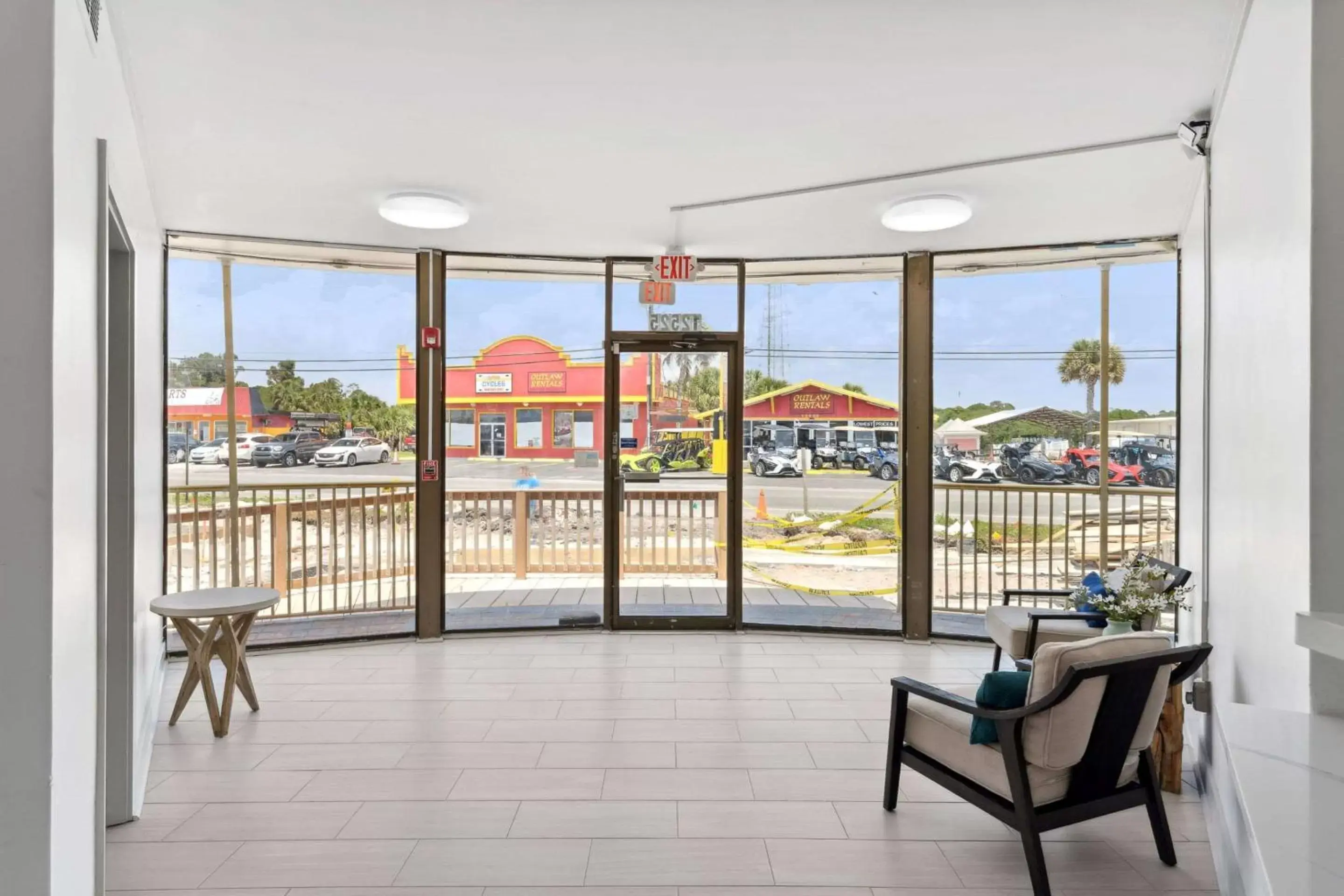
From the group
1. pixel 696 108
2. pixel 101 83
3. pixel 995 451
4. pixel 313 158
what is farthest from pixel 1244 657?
pixel 313 158

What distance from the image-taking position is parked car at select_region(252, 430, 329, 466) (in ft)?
17.6

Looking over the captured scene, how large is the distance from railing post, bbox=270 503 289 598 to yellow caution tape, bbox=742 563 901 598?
3.22 metres

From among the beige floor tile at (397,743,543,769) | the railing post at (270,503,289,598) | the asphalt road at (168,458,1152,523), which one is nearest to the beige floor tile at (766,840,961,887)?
the beige floor tile at (397,743,543,769)

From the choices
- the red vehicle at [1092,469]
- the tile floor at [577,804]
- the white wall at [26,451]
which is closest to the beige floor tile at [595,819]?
the tile floor at [577,804]

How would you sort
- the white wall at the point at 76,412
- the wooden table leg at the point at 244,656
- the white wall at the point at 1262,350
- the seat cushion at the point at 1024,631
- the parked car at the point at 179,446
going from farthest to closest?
1. the parked car at the point at 179,446
2. the seat cushion at the point at 1024,631
3. the wooden table leg at the point at 244,656
4. the white wall at the point at 1262,350
5. the white wall at the point at 76,412

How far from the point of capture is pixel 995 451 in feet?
18.4

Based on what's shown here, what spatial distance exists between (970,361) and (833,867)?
389 centimetres

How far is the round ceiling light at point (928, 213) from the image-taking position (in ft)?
13.7

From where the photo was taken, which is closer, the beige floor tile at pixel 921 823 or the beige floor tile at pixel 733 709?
the beige floor tile at pixel 921 823

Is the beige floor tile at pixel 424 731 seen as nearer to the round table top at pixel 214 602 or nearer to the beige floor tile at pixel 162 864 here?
the round table top at pixel 214 602

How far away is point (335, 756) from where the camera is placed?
344 centimetres

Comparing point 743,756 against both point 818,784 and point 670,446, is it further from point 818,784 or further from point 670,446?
point 670,446

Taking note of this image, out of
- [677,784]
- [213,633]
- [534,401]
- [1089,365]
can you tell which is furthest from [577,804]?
[1089,365]

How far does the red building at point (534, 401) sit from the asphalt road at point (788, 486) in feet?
0.52
